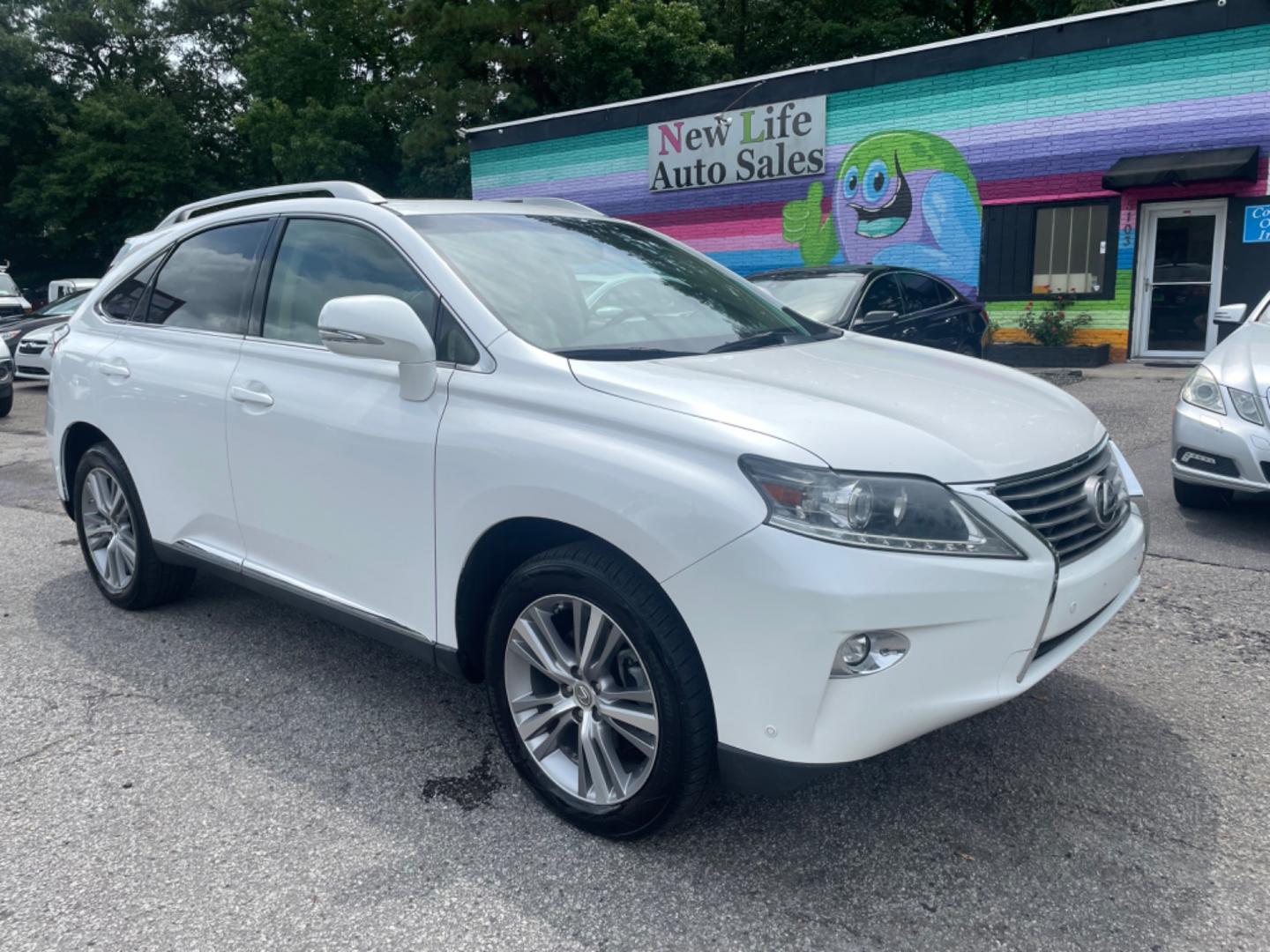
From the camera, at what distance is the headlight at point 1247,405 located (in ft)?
17.8

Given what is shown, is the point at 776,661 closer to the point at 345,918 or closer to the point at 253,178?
the point at 345,918

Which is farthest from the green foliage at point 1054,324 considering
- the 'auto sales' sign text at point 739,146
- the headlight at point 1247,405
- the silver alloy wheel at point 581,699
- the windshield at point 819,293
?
the silver alloy wheel at point 581,699

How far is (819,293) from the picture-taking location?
8.15 metres

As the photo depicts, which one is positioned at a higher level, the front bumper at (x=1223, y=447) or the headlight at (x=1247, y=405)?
the headlight at (x=1247, y=405)

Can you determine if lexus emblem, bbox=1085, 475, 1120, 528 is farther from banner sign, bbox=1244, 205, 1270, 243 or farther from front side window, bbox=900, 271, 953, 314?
banner sign, bbox=1244, 205, 1270, 243

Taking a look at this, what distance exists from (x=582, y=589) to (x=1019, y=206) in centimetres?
1512

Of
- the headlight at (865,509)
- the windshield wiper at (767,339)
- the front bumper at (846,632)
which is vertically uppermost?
the windshield wiper at (767,339)

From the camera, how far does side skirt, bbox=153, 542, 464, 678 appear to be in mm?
3184

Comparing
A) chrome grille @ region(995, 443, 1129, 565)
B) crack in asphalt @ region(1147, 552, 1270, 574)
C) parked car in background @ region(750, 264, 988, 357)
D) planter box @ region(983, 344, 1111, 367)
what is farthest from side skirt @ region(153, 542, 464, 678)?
planter box @ region(983, 344, 1111, 367)

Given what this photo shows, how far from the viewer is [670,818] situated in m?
2.69

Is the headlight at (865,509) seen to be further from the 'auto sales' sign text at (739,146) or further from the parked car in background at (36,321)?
the 'auto sales' sign text at (739,146)

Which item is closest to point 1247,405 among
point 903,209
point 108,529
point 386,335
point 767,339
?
point 767,339

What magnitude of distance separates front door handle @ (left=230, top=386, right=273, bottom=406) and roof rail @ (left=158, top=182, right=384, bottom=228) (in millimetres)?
757

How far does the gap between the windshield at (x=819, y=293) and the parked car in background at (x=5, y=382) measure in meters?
9.44
